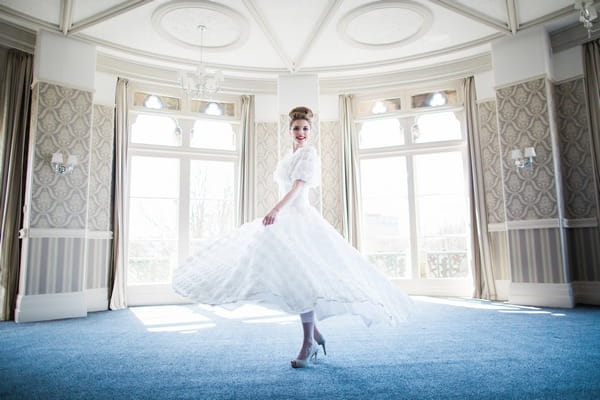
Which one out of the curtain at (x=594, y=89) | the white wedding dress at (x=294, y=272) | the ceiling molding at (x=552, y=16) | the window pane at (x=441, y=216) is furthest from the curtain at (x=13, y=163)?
the curtain at (x=594, y=89)

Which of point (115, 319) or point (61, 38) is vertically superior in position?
point (61, 38)

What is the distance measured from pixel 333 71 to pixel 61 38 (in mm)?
3761

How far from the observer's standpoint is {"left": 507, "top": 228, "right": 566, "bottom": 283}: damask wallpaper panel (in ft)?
16.5

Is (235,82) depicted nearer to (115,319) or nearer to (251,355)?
(115,319)

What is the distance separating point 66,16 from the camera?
4.73 metres

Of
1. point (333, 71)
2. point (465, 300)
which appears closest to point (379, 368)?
point (465, 300)

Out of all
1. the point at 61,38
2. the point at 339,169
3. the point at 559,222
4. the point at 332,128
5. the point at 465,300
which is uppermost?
the point at 61,38

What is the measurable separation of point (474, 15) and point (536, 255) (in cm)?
309

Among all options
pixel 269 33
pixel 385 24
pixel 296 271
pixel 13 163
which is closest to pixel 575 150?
pixel 385 24

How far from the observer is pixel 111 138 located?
19.3 feet

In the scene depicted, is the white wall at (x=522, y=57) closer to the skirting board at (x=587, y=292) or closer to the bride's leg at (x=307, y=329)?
the skirting board at (x=587, y=292)

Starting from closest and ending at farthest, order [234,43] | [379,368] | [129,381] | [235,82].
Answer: [129,381], [379,368], [234,43], [235,82]

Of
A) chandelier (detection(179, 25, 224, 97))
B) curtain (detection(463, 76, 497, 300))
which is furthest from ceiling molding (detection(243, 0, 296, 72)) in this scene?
curtain (detection(463, 76, 497, 300))

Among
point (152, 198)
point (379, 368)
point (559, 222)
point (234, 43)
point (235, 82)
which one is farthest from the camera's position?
point (235, 82)
